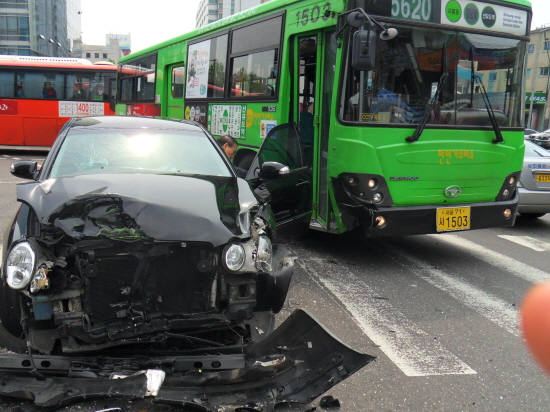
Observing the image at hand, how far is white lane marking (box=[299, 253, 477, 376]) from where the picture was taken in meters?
4.13

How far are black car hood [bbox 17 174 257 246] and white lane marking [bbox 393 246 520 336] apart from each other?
2.57m

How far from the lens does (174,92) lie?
12.5m

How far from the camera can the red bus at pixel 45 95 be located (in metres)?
20.8

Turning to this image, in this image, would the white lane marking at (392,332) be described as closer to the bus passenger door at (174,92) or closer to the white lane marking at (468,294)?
the white lane marking at (468,294)

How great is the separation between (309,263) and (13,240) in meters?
4.08

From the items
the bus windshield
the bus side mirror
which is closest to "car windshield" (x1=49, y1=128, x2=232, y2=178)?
the bus side mirror

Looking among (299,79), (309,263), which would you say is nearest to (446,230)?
(309,263)

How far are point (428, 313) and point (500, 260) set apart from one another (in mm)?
2690

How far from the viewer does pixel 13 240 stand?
3.47 metres

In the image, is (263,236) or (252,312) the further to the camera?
(263,236)

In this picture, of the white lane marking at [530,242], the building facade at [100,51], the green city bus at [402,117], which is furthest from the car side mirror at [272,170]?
the building facade at [100,51]

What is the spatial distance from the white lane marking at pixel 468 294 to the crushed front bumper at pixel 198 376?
2119 mm

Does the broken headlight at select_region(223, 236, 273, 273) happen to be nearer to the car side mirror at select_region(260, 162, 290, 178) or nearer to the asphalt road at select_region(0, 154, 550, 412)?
the asphalt road at select_region(0, 154, 550, 412)

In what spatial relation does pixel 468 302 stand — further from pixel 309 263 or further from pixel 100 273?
pixel 100 273
